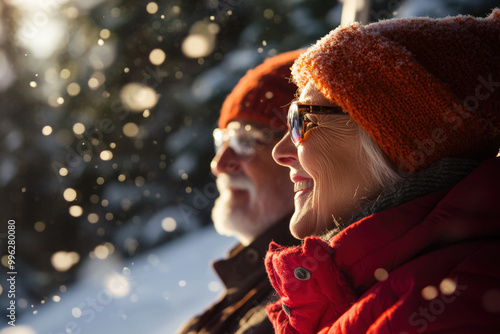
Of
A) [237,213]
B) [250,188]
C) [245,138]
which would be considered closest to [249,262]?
[237,213]

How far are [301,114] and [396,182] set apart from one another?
0.40 metres

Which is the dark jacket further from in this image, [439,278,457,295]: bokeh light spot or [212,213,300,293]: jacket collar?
[439,278,457,295]: bokeh light spot

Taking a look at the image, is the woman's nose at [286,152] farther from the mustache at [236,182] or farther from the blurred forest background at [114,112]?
the blurred forest background at [114,112]

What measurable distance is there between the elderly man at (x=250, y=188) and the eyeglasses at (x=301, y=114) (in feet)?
3.53

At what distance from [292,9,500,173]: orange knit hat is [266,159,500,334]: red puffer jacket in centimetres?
19

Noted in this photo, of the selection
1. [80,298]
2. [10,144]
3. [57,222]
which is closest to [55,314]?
[80,298]

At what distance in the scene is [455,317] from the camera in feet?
2.88

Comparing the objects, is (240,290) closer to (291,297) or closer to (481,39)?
(291,297)

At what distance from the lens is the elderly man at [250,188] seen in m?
2.46

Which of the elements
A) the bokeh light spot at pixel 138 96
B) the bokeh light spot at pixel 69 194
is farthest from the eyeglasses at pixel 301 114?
the bokeh light spot at pixel 69 194

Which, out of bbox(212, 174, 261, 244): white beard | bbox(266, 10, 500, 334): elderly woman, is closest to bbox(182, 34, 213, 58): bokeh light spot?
bbox(212, 174, 261, 244): white beard

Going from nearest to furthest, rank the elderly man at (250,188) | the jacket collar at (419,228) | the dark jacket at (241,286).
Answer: the jacket collar at (419,228) → the dark jacket at (241,286) → the elderly man at (250,188)

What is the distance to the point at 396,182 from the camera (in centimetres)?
135

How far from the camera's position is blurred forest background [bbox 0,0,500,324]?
4.00 m
